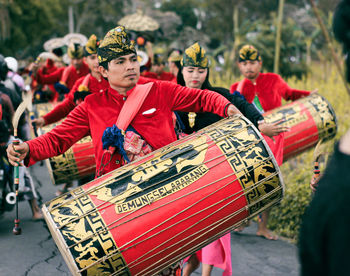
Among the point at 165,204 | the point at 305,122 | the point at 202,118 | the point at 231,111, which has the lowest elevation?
the point at 305,122

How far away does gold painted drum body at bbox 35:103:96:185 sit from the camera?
15.7 ft

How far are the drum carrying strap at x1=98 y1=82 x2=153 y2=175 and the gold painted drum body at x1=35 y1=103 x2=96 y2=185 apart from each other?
220cm

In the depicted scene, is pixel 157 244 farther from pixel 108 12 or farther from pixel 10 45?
pixel 108 12

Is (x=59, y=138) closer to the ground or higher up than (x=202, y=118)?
higher up

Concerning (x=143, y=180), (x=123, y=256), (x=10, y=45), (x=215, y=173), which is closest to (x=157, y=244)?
(x=123, y=256)

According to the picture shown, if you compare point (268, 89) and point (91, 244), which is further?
point (268, 89)

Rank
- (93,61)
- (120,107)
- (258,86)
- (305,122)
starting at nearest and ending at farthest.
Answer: (120,107) < (305,122) < (93,61) < (258,86)

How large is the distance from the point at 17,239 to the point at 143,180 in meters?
3.04

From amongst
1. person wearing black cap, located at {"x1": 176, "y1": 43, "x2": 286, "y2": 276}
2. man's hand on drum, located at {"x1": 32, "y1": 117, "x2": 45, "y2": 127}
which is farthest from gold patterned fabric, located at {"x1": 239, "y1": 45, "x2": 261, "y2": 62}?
man's hand on drum, located at {"x1": 32, "y1": 117, "x2": 45, "y2": 127}

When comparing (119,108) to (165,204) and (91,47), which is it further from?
(91,47)

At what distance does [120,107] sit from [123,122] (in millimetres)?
141

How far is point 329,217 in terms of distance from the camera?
40.3 inches

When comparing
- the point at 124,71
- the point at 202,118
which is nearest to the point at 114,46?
the point at 124,71

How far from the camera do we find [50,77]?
26.2 feet
